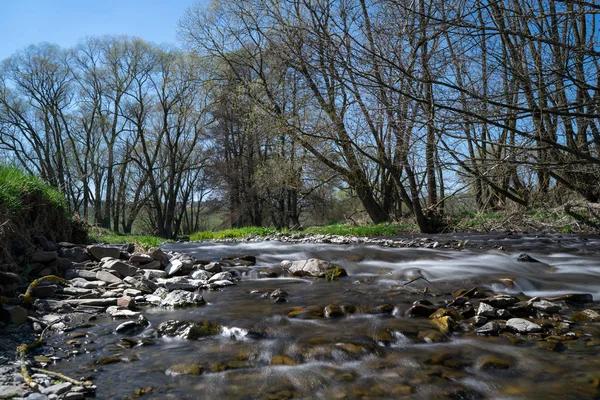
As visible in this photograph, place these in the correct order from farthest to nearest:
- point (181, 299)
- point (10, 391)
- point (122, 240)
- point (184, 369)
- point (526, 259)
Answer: point (122, 240) → point (526, 259) → point (181, 299) → point (184, 369) → point (10, 391)

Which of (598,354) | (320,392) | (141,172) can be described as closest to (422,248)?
(598,354)

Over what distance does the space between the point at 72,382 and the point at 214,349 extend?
1.10 meters

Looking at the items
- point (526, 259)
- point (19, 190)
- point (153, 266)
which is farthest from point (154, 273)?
point (526, 259)

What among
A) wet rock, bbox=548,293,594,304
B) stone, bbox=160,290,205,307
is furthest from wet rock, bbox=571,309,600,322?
stone, bbox=160,290,205,307

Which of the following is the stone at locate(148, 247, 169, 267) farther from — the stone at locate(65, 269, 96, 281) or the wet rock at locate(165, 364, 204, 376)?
→ the wet rock at locate(165, 364, 204, 376)

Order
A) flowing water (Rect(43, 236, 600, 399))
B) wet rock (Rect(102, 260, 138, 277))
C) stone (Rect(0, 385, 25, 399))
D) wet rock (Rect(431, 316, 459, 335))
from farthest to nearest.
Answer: wet rock (Rect(102, 260, 138, 277)) < wet rock (Rect(431, 316, 459, 335)) < flowing water (Rect(43, 236, 600, 399)) < stone (Rect(0, 385, 25, 399))

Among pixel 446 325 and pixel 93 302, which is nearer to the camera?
pixel 446 325

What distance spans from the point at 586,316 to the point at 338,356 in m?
2.55

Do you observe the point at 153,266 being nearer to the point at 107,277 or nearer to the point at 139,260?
the point at 139,260

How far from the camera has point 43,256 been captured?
593cm

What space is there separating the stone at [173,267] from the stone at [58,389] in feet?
14.0

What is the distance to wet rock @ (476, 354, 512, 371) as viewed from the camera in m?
3.03

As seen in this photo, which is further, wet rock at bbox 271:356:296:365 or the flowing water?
wet rock at bbox 271:356:296:365

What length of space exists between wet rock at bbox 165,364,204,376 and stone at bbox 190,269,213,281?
3.58 meters
